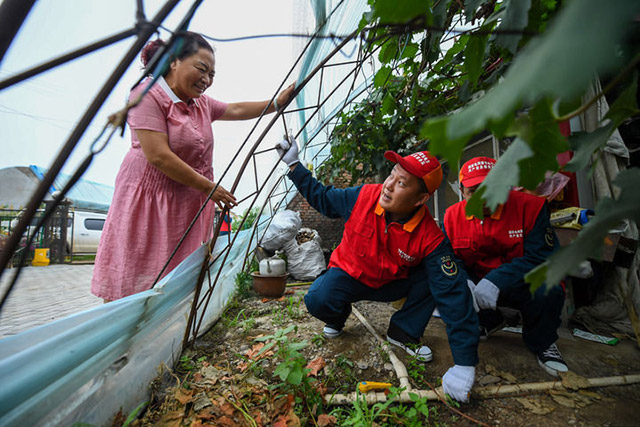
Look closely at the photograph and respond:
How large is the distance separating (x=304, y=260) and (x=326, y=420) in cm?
340

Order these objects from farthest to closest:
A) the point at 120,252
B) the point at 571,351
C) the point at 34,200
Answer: the point at 571,351 < the point at 120,252 < the point at 34,200

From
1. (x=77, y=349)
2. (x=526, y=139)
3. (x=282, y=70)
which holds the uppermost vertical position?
(x=282, y=70)

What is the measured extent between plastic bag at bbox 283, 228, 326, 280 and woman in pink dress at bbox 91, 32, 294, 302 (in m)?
3.10

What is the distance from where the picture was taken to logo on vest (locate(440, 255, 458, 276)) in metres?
1.65

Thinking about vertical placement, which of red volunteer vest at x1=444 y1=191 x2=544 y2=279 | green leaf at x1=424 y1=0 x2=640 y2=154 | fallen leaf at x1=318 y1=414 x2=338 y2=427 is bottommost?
fallen leaf at x1=318 y1=414 x2=338 y2=427

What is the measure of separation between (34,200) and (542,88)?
2.17ft

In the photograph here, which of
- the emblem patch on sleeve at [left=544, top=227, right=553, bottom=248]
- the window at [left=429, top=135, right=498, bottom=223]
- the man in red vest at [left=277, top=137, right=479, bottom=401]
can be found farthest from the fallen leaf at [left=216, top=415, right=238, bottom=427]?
the window at [left=429, top=135, right=498, bottom=223]

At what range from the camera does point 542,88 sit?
0.22 metres

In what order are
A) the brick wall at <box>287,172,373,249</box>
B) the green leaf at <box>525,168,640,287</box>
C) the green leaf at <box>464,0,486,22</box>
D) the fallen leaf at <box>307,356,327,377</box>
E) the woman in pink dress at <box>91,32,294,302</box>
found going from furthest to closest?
the brick wall at <box>287,172,373,249</box> < the fallen leaf at <box>307,356,327,377</box> < the woman in pink dress at <box>91,32,294,302</box> < the green leaf at <box>464,0,486,22</box> < the green leaf at <box>525,168,640,287</box>

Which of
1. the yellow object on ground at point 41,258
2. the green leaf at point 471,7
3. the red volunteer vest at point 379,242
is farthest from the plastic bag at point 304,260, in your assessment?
the yellow object on ground at point 41,258

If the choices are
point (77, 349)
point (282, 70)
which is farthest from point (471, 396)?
point (282, 70)

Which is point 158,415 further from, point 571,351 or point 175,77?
point 571,351

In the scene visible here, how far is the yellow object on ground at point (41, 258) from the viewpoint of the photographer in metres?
7.01

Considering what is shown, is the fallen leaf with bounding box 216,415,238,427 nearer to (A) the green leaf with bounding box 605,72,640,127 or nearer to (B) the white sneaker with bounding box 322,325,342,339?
(B) the white sneaker with bounding box 322,325,342,339
